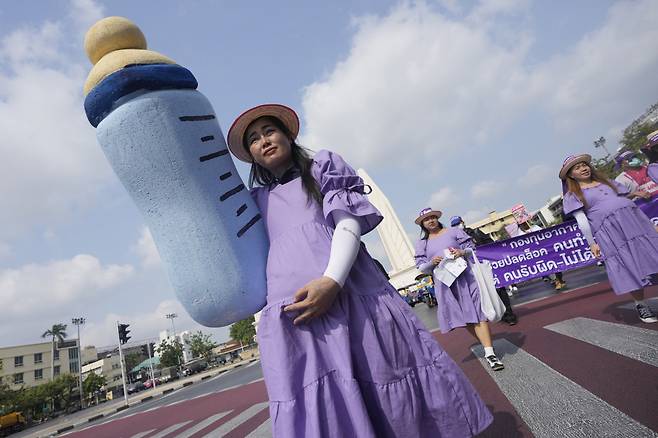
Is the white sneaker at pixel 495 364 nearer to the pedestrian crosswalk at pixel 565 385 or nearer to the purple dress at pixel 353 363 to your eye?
the pedestrian crosswalk at pixel 565 385

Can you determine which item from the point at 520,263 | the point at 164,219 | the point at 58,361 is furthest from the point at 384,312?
the point at 58,361

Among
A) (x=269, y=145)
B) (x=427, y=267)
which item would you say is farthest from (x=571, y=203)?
(x=269, y=145)

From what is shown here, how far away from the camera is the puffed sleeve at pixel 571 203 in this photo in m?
3.45

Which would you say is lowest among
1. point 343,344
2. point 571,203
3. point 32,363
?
point 343,344

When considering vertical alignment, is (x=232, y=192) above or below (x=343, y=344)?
above

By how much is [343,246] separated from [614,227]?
3.32 metres

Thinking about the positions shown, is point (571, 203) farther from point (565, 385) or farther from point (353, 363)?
point (353, 363)

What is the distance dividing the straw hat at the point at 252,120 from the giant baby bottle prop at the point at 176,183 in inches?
6.9

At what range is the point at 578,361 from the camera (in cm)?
261

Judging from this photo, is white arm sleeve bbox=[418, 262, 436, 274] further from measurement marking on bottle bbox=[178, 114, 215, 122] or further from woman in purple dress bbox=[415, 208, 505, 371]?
measurement marking on bottle bbox=[178, 114, 215, 122]

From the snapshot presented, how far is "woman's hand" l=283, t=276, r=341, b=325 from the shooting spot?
1.09m

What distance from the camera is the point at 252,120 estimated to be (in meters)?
1.60

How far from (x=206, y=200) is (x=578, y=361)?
277 cm

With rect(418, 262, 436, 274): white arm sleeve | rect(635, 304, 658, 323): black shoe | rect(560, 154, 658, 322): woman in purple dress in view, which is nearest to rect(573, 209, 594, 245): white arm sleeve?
rect(560, 154, 658, 322): woman in purple dress
